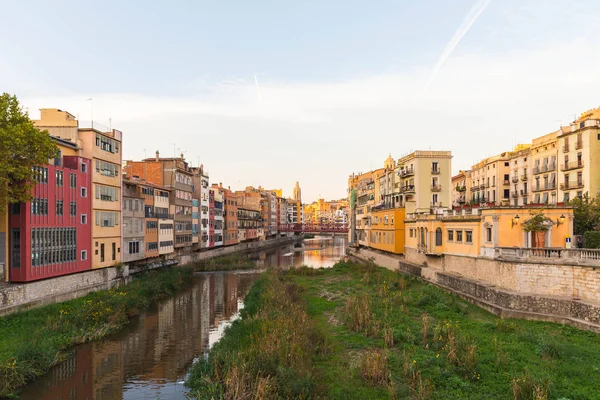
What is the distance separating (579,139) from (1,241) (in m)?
59.1

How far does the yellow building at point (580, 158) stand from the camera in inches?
1987

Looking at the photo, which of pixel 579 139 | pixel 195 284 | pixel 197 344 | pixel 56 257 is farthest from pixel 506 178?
pixel 56 257

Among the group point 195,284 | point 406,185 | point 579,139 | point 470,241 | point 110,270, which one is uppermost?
point 579,139

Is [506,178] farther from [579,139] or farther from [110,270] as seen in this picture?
[110,270]

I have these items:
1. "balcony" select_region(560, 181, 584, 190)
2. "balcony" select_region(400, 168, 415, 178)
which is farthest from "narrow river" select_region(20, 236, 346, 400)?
"balcony" select_region(560, 181, 584, 190)

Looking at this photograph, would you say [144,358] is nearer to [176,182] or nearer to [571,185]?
[176,182]

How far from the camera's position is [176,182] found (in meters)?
62.2

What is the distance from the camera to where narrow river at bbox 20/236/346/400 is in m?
20.6

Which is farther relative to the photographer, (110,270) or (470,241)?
(110,270)

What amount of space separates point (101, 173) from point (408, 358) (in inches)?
1277

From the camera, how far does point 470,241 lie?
1452 inches

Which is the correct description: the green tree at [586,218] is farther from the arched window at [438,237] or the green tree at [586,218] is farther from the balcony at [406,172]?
the balcony at [406,172]

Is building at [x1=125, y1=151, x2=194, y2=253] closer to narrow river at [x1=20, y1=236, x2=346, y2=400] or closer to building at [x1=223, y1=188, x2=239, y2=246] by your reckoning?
building at [x1=223, y1=188, x2=239, y2=246]

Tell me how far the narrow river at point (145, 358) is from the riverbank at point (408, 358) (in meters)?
2.61
